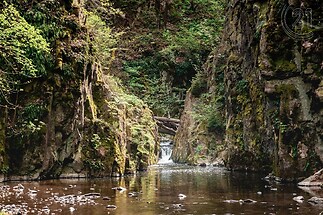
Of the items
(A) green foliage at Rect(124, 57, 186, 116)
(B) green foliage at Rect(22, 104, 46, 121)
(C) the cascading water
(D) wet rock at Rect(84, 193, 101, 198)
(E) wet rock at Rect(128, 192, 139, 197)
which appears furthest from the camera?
(A) green foliage at Rect(124, 57, 186, 116)

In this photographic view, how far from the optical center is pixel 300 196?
12.4 metres

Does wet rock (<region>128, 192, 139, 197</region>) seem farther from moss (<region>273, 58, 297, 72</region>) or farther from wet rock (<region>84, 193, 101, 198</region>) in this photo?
moss (<region>273, 58, 297, 72</region>)

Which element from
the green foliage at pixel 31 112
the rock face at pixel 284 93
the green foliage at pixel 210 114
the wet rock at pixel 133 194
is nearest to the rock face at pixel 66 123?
the green foliage at pixel 31 112

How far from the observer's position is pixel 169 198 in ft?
41.9

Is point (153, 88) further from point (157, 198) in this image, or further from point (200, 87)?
point (157, 198)

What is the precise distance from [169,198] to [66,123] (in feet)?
25.2

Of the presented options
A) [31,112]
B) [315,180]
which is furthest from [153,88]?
[315,180]

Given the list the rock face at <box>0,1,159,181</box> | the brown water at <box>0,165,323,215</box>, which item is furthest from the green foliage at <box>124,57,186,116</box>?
the brown water at <box>0,165,323,215</box>

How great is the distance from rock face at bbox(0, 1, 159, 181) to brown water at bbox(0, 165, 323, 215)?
164cm

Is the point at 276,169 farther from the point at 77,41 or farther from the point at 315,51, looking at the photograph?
the point at 77,41

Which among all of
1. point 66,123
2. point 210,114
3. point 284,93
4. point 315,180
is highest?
point 210,114

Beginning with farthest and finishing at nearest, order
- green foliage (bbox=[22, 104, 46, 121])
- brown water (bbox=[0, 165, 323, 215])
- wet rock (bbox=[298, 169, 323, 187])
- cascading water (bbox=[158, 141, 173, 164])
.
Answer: cascading water (bbox=[158, 141, 173, 164]) → green foliage (bbox=[22, 104, 46, 121]) → wet rock (bbox=[298, 169, 323, 187]) → brown water (bbox=[0, 165, 323, 215])

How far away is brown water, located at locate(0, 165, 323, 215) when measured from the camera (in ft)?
34.1

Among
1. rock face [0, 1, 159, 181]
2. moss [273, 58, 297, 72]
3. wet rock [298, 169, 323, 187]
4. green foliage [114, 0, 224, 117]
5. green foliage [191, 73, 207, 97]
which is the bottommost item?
wet rock [298, 169, 323, 187]
